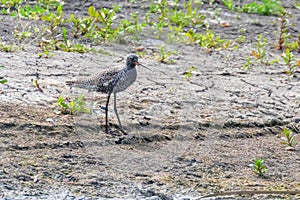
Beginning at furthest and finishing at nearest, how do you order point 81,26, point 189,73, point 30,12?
point 30,12, point 81,26, point 189,73

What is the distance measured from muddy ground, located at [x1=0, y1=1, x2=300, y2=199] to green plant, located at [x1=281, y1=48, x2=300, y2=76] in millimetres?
105

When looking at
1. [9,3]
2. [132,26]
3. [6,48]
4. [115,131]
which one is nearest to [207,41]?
[132,26]

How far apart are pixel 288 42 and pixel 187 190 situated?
4595 millimetres

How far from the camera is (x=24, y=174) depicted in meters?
5.50

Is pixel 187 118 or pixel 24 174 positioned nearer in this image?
pixel 24 174

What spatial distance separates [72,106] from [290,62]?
3187 mm

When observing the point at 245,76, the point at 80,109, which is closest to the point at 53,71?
the point at 80,109

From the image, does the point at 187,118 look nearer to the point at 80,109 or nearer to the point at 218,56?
the point at 80,109

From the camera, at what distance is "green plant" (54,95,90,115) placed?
20.7 feet

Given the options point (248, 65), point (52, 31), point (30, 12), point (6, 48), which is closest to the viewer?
point (6, 48)

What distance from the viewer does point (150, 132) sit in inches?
251

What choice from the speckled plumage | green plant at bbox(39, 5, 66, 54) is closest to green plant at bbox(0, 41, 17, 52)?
green plant at bbox(39, 5, 66, 54)

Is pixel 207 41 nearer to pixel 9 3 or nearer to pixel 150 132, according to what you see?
pixel 9 3

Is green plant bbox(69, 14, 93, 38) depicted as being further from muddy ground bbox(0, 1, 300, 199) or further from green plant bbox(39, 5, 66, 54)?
muddy ground bbox(0, 1, 300, 199)
